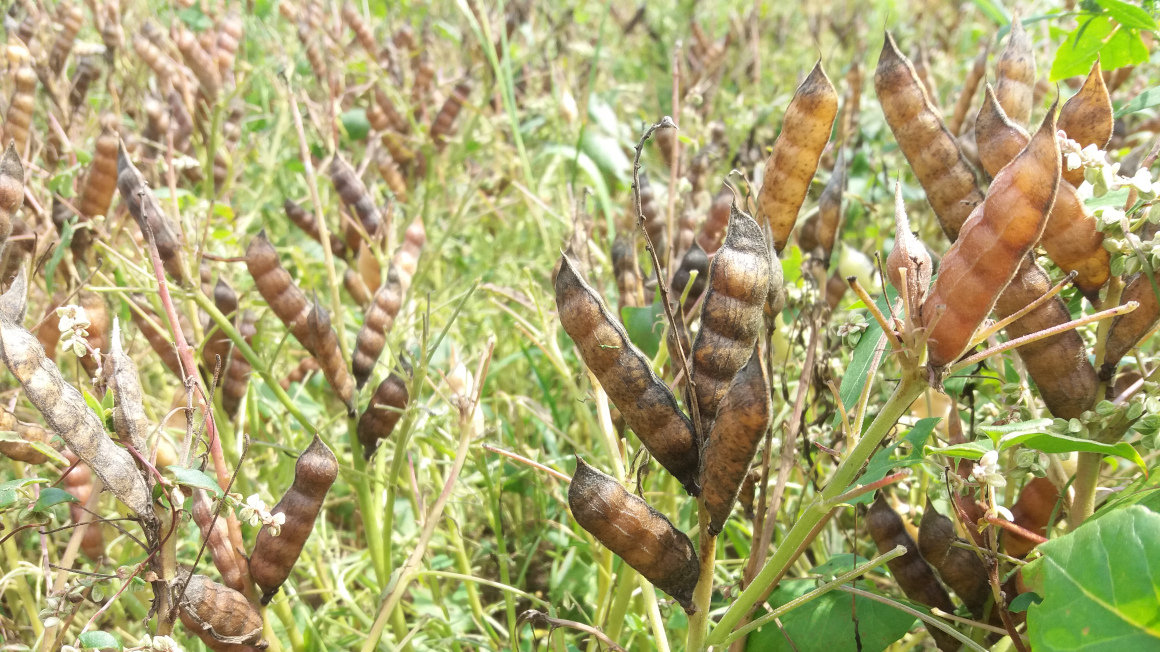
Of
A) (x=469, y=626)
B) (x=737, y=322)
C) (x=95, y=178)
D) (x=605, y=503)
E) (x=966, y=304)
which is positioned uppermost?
(x=966, y=304)

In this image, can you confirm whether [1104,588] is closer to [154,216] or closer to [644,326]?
[644,326]

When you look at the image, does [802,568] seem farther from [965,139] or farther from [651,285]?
[965,139]

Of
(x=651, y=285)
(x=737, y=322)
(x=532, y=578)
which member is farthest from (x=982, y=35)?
(x=737, y=322)

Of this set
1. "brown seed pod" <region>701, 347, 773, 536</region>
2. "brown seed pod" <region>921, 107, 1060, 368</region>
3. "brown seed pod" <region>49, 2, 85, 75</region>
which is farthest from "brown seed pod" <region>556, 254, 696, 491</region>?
Answer: "brown seed pod" <region>49, 2, 85, 75</region>

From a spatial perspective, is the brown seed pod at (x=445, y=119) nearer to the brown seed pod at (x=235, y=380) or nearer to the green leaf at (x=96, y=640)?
the brown seed pod at (x=235, y=380)

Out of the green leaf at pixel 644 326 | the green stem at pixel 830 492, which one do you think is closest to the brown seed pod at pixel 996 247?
the green stem at pixel 830 492

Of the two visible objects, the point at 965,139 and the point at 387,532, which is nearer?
the point at 387,532

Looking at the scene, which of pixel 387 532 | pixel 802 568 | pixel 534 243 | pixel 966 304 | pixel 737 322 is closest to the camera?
pixel 966 304
